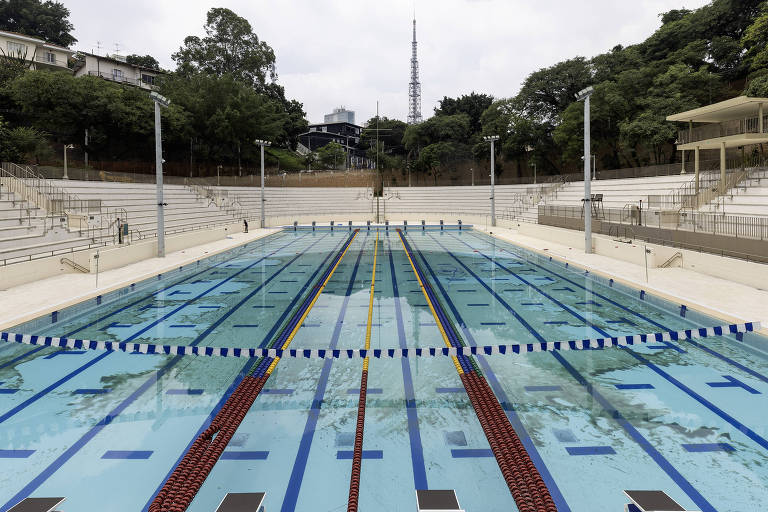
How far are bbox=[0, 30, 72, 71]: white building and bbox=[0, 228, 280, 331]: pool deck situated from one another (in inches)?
1706

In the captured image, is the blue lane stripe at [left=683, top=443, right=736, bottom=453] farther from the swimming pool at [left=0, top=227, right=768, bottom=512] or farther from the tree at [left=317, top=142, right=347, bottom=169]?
the tree at [left=317, top=142, right=347, bottom=169]

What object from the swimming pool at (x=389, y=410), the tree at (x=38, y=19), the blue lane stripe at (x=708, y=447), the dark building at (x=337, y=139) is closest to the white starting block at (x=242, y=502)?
the swimming pool at (x=389, y=410)

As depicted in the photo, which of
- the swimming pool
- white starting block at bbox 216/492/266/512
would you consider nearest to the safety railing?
the swimming pool

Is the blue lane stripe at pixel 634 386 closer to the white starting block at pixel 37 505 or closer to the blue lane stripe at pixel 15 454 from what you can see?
the white starting block at pixel 37 505

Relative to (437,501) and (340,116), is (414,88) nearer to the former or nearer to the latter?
(340,116)

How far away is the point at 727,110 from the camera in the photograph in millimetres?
20172

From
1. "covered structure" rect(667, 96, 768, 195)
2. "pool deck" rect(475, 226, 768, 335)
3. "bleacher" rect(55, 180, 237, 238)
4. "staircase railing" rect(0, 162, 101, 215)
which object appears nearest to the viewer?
"pool deck" rect(475, 226, 768, 335)

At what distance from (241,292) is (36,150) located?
94.2ft

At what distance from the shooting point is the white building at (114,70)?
182 ft

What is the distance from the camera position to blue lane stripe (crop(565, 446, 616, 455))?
186 inches

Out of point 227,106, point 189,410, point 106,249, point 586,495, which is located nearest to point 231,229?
point 106,249

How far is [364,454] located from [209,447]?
5.13 ft

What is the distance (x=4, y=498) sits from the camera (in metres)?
4.01

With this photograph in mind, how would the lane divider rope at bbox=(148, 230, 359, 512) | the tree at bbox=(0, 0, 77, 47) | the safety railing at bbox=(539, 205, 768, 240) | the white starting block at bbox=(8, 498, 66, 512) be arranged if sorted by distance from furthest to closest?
the tree at bbox=(0, 0, 77, 47) < the safety railing at bbox=(539, 205, 768, 240) < the lane divider rope at bbox=(148, 230, 359, 512) < the white starting block at bbox=(8, 498, 66, 512)
